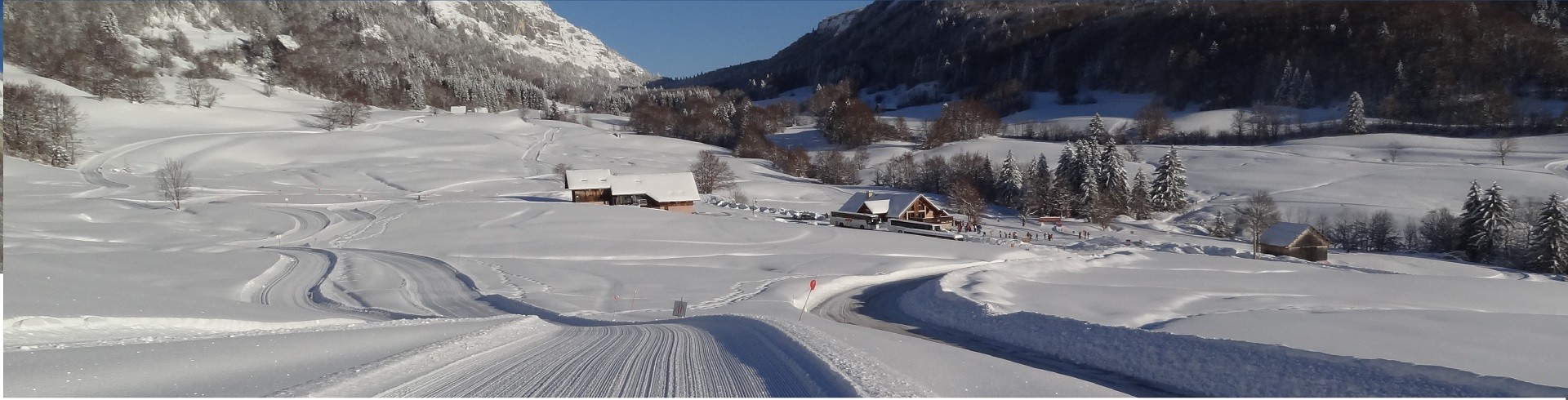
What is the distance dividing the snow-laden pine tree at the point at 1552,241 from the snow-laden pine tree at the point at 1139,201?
23734 millimetres

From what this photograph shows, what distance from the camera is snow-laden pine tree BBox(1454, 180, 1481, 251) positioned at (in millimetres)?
41031

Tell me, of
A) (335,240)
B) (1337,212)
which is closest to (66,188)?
(335,240)

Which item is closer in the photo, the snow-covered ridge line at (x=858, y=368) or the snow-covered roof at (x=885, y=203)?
the snow-covered ridge line at (x=858, y=368)

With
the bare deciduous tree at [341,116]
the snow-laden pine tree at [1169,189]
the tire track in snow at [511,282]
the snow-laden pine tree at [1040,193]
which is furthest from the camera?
the bare deciduous tree at [341,116]

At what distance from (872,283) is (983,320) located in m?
9.88

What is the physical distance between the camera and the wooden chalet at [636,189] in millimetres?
54500

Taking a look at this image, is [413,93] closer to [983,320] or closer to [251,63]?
[251,63]

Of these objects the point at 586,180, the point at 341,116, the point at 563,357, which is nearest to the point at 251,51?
the point at 341,116

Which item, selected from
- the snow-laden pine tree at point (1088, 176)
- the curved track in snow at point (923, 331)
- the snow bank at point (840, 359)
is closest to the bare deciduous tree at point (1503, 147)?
the snow-laden pine tree at point (1088, 176)

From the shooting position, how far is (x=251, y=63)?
457ft

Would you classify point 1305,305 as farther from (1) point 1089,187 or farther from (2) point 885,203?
(1) point 1089,187

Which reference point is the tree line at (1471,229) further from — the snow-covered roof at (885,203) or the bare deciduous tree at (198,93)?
the bare deciduous tree at (198,93)

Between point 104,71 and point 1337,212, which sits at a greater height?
point 104,71

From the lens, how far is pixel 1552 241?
35.5 metres
